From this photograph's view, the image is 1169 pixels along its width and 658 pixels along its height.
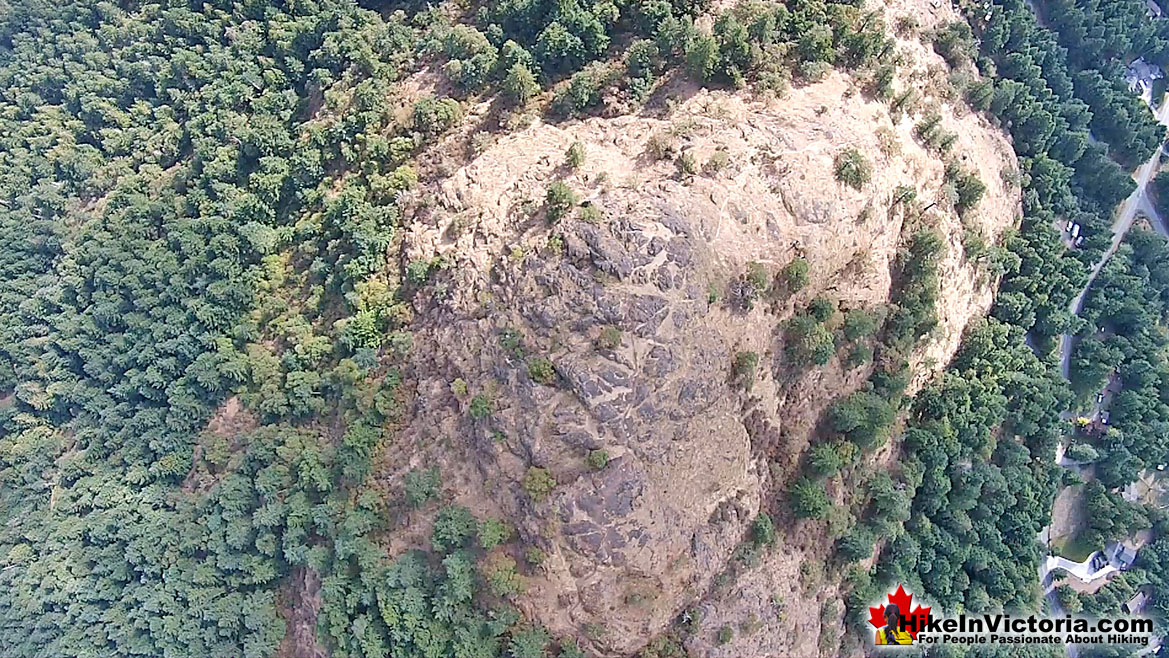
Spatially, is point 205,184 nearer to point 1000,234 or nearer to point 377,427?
point 377,427

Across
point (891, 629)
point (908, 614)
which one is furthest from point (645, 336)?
point (908, 614)

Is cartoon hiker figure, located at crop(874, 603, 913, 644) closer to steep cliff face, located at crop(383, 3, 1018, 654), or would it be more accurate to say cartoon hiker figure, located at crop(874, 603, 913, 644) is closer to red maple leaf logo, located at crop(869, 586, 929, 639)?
red maple leaf logo, located at crop(869, 586, 929, 639)

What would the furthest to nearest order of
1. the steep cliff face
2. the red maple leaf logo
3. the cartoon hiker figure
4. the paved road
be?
1. the paved road
2. the red maple leaf logo
3. the cartoon hiker figure
4. the steep cliff face

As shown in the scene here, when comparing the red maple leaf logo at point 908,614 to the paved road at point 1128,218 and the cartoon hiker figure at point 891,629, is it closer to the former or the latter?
the cartoon hiker figure at point 891,629

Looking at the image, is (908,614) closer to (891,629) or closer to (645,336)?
(891,629)

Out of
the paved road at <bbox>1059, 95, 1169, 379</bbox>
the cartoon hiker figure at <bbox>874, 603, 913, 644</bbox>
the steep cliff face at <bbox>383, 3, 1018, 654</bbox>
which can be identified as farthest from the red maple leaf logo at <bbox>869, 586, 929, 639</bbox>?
the paved road at <bbox>1059, 95, 1169, 379</bbox>

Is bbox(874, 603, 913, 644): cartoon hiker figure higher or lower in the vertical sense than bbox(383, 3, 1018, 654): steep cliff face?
lower

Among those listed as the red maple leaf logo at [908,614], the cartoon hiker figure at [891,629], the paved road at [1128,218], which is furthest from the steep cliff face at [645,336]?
the paved road at [1128,218]
